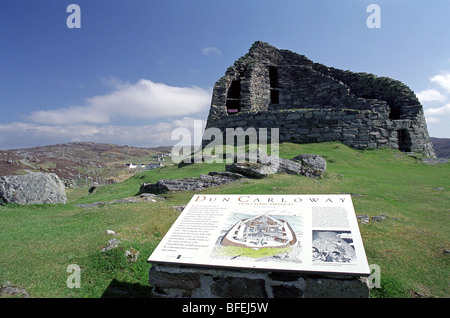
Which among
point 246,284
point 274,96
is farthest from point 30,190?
point 274,96

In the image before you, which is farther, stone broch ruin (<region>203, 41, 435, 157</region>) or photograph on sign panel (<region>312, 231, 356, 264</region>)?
stone broch ruin (<region>203, 41, 435, 157</region>)

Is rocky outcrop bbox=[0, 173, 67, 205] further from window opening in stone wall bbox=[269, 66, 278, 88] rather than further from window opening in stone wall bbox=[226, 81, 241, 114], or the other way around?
window opening in stone wall bbox=[269, 66, 278, 88]

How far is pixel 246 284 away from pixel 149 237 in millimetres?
2827

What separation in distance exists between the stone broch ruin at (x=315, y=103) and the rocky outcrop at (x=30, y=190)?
38.3 feet

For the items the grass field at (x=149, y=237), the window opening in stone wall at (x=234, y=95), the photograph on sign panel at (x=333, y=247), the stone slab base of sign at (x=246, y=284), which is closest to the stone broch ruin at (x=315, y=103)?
the window opening in stone wall at (x=234, y=95)

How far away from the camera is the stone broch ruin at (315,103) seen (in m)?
17.5

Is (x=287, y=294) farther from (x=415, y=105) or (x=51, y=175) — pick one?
Result: (x=415, y=105)

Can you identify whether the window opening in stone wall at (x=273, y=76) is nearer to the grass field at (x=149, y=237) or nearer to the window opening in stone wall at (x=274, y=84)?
the window opening in stone wall at (x=274, y=84)

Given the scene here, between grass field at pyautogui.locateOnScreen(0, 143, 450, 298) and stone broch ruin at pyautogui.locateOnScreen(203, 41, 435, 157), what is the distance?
7.11 meters

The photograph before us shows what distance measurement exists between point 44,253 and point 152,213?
2440 mm

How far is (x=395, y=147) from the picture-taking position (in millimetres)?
17562

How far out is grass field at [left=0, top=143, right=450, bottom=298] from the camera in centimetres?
433

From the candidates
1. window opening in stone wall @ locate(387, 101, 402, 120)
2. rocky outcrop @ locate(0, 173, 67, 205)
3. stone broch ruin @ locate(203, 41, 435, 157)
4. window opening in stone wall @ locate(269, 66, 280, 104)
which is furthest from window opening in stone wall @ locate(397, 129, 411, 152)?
rocky outcrop @ locate(0, 173, 67, 205)

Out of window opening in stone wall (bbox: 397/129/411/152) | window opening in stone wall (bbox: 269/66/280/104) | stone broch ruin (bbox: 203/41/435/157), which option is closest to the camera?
stone broch ruin (bbox: 203/41/435/157)
